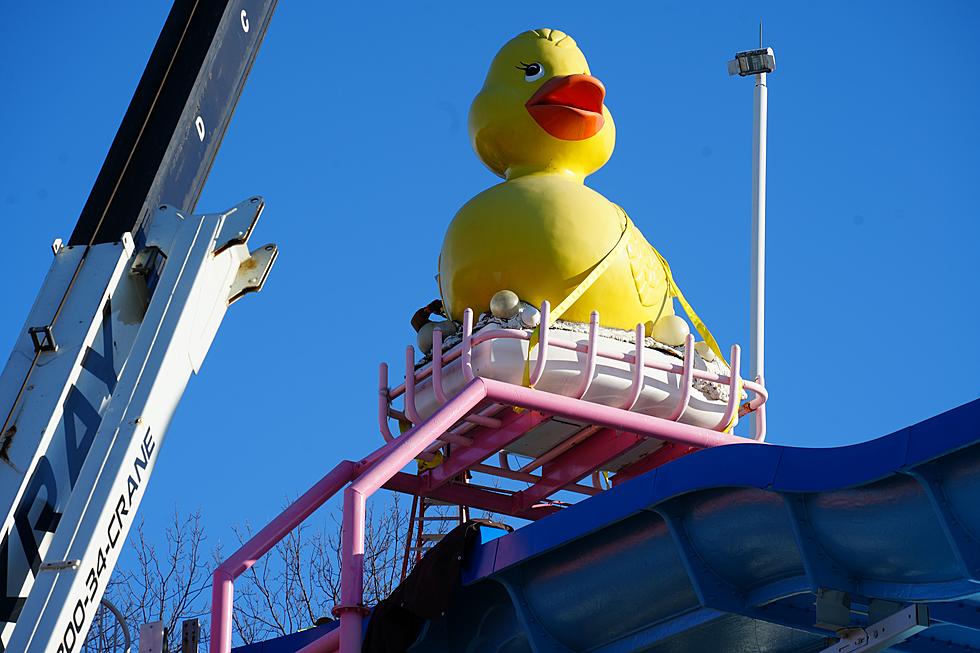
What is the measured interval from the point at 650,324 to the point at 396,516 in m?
17.4

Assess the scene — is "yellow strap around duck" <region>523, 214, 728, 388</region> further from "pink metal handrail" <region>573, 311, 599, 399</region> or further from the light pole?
the light pole

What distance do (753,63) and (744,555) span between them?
1534 cm

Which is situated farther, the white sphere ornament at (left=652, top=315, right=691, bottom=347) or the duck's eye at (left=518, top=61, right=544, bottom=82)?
the duck's eye at (left=518, top=61, right=544, bottom=82)

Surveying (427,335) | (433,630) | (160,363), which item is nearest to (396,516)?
(427,335)

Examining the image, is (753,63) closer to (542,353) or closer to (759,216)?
(759,216)

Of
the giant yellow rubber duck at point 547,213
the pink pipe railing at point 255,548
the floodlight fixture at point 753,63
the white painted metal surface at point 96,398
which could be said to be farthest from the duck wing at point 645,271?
the white painted metal surface at point 96,398

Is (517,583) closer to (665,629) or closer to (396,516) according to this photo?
(665,629)

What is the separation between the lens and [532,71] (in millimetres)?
20844

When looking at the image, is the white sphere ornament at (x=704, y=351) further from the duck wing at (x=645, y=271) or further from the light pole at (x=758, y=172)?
the light pole at (x=758, y=172)

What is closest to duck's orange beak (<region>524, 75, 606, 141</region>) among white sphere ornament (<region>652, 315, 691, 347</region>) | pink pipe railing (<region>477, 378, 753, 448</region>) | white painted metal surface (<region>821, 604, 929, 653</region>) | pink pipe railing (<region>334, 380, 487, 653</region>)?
white sphere ornament (<region>652, 315, 691, 347</region>)

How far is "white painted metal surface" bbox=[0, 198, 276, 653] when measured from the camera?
8.91 m

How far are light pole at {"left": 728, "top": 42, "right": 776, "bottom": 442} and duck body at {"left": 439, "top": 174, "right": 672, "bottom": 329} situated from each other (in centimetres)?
481

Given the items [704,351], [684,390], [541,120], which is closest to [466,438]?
[684,390]

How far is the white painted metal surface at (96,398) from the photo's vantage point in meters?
8.91
